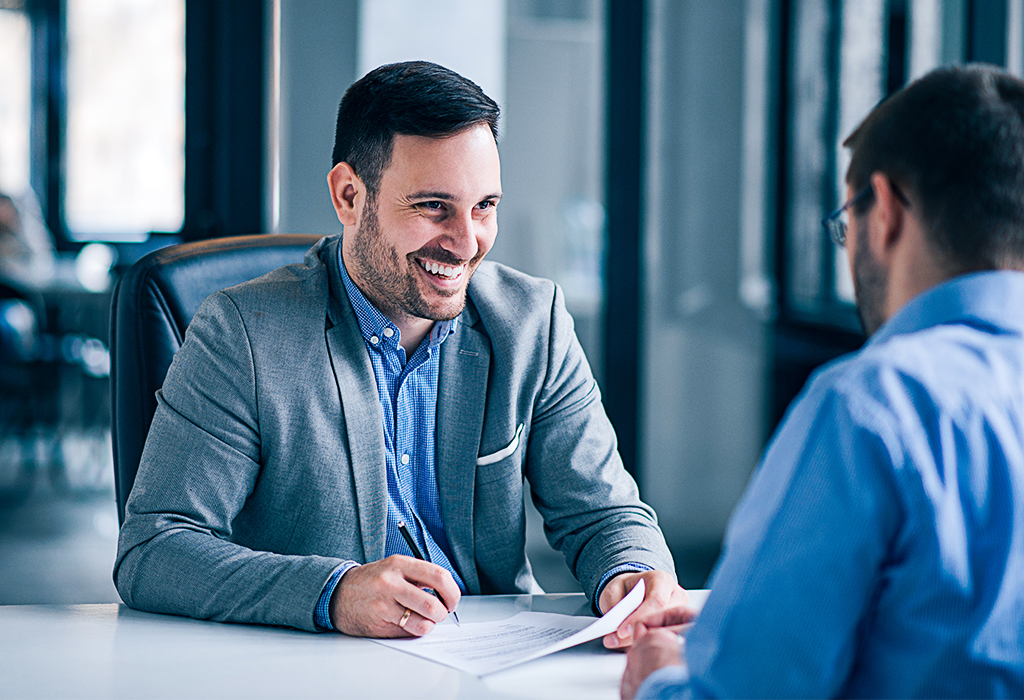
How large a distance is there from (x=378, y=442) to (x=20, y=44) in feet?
22.4

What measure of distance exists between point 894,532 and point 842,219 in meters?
0.37

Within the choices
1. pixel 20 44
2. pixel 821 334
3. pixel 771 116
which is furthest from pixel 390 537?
pixel 20 44

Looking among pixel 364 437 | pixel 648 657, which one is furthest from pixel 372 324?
pixel 648 657

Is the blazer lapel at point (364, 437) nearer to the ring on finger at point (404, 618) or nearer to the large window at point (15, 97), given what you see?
the ring on finger at point (404, 618)

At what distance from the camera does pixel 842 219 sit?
872mm

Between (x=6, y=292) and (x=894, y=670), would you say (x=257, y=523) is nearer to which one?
(x=894, y=670)

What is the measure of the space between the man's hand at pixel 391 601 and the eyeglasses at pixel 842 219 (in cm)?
53

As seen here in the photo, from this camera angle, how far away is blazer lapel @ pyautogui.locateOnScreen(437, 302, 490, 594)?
134cm

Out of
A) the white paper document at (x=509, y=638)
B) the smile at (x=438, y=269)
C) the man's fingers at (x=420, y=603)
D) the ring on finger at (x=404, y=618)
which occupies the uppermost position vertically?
the smile at (x=438, y=269)

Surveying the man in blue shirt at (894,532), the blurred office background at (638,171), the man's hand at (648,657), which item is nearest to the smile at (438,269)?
the man's hand at (648,657)

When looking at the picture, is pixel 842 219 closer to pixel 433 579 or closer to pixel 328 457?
pixel 433 579

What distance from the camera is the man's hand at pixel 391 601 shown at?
3.32ft

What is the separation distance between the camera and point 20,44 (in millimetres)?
6812

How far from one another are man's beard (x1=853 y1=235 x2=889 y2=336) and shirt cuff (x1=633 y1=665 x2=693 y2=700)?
0.31 meters
